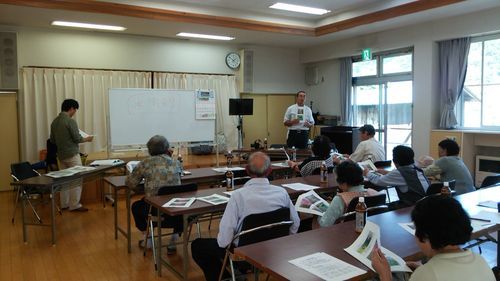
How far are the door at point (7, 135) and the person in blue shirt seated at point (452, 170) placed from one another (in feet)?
23.6

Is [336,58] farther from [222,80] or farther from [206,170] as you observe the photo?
[206,170]

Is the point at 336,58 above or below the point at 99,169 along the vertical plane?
above

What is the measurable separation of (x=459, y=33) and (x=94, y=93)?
6.98 meters

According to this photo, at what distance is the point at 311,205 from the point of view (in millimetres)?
3029

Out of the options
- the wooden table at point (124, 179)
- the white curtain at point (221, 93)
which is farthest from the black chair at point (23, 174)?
the white curtain at point (221, 93)

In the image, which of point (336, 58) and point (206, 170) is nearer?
point (206, 170)

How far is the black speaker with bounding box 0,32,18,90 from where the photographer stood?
7.16m

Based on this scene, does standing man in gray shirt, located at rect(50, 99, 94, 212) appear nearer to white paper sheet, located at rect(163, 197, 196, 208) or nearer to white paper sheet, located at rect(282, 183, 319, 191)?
white paper sheet, located at rect(163, 197, 196, 208)

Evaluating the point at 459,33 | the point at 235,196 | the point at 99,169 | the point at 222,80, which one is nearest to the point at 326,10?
the point at 459,33

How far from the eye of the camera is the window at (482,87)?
6945 millimetres

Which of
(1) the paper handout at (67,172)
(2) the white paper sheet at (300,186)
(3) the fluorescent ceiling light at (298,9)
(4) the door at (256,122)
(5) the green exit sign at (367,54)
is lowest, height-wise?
(2) the white paper sheet at (300,186)

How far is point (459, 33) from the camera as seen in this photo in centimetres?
695

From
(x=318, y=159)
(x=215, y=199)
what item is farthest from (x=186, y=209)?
(x=318, y=159)

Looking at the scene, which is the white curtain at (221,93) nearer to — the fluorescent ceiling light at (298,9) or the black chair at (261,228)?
the fluorescent ceiling light at (298,9)
